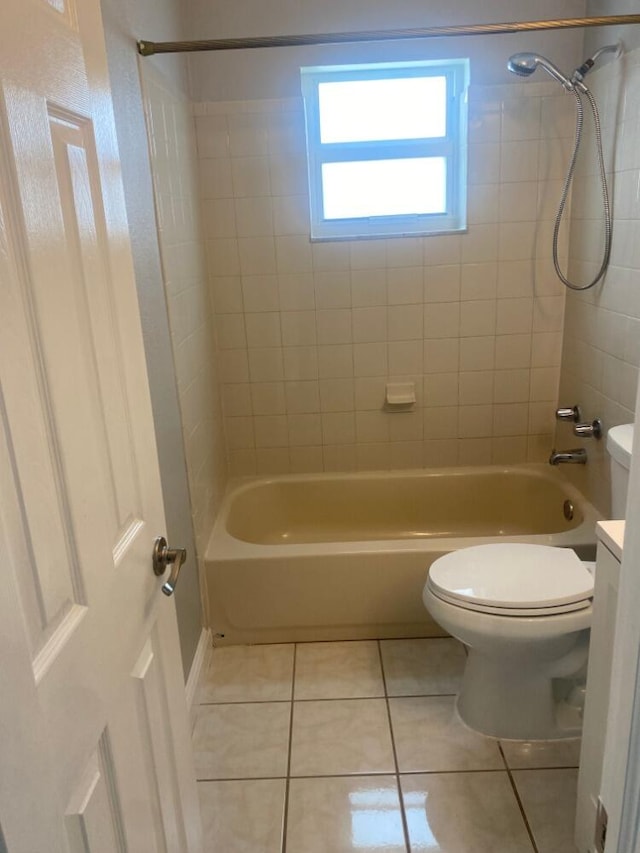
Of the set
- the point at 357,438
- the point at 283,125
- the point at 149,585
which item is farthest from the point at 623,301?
the point at 149,585

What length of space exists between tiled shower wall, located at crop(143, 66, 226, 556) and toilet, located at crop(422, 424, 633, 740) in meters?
0.90

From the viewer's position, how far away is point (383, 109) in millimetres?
2545

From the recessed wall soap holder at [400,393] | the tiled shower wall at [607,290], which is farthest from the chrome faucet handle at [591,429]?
the recessed wall soap holder at [400,393]

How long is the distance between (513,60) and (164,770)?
7.45ft

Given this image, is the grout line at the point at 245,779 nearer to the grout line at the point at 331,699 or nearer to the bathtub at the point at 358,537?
the grout line at the point at 331,699

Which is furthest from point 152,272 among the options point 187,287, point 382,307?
point 382,307

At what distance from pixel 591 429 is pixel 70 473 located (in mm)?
2015

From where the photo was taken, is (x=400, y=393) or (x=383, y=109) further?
(x=400, y=393)

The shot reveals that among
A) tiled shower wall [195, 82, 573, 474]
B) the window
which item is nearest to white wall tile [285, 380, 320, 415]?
tiled shower wall [195, 82, 573, 474]

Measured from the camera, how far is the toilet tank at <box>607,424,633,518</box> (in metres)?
1.59

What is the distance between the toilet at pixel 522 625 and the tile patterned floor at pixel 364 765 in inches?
2.8

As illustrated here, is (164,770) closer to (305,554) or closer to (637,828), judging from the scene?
(637,828)

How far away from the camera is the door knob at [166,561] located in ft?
3.51

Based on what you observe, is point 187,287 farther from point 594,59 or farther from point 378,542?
point 594,59
